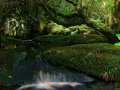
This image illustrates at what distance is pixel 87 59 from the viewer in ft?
41.2

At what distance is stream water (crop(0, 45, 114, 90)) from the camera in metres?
11.1

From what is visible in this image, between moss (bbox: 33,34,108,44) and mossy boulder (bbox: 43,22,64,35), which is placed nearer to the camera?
moss (bbox: 33,34,108,44)

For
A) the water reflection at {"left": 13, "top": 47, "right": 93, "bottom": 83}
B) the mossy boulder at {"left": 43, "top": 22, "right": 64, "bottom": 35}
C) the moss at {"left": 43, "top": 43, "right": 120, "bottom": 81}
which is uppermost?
the mossy boulder at {"left": 43, "top": 22, "right": 64, "bottom": 35}

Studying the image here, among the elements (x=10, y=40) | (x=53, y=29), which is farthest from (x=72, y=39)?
(x=10, y=40)

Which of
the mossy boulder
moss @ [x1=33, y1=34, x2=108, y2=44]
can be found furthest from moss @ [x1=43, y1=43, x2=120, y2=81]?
the mossy boulder

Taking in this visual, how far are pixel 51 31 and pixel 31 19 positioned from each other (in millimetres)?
1786

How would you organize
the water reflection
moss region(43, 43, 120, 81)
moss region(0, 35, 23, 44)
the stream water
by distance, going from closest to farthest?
1. the stream water
2. moss region(43, 43, 120, 81)
3. the water reflection
4. moss region(0, 35, 23, 44)

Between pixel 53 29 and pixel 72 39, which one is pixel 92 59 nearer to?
pixel 72 39

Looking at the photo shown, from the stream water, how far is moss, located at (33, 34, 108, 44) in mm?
4544

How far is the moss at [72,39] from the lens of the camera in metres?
18.6

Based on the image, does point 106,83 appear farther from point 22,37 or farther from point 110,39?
point 22,37

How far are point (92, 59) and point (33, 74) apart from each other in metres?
2.50

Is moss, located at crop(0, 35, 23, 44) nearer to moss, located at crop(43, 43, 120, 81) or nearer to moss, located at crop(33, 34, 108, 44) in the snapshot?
moss, located at crop(33, 34, 108, 44)

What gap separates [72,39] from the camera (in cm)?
1928
